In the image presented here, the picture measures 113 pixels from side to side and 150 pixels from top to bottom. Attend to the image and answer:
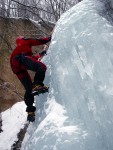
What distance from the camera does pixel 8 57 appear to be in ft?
32.6

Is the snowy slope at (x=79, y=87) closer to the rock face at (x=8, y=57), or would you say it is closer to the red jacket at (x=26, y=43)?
the red jacket at (x=26, y=43)

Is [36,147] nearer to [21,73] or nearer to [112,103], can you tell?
[112,103]

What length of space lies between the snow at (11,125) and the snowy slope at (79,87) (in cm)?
311

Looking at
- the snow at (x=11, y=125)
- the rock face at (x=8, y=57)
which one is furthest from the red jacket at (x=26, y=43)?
the rock face at (x=8, y=57)

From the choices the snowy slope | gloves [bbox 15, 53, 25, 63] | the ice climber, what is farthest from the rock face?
the snowy slope

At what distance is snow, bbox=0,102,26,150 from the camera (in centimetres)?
688

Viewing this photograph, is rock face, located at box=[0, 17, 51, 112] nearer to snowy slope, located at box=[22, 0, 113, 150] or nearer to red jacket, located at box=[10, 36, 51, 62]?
red jacket, located at box=[10, 36, 51, 62]

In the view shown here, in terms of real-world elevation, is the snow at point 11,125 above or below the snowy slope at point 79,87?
below

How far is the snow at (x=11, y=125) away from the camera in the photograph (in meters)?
6.88

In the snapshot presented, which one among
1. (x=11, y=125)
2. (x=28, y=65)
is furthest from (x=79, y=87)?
(x=11, y=125)

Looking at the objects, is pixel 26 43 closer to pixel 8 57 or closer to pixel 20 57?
pixel 20 57

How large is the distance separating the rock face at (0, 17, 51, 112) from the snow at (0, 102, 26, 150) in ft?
2.27

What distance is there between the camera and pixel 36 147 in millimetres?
3066

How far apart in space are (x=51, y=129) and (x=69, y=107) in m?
0.31
